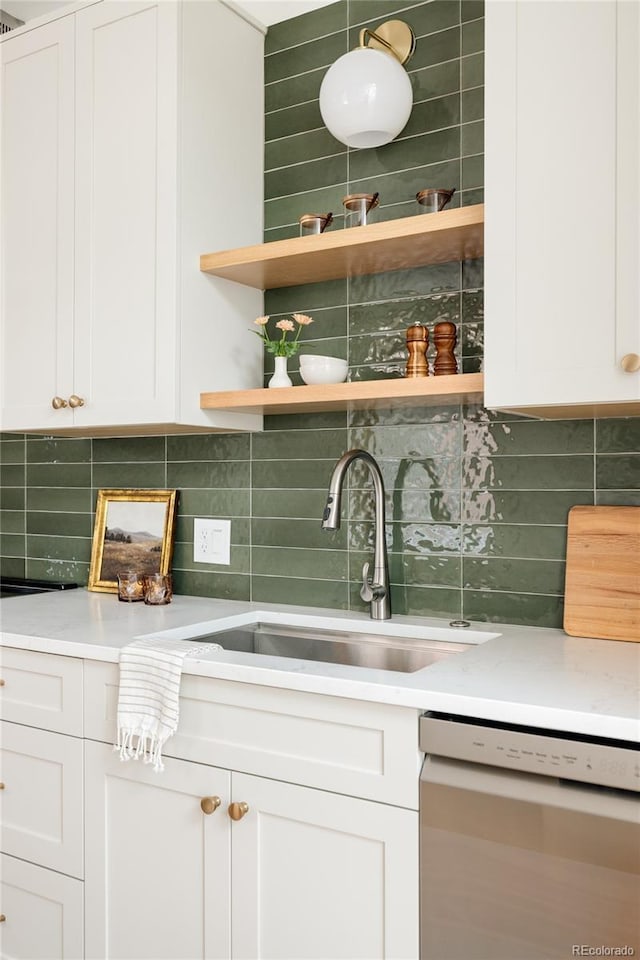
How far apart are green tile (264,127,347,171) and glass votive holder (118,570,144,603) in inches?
47.4

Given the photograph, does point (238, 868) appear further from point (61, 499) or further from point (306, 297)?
point (61, 499)

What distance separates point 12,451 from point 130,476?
60 cm

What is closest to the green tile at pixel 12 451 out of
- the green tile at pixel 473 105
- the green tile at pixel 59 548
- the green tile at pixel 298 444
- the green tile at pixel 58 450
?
the green tile at pixel 58 450

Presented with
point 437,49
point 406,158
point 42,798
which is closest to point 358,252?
point 406,158

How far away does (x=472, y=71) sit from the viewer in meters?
2.03

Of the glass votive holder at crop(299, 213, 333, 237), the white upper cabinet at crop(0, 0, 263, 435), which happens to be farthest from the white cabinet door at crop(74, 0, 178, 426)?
the glass votive holder at crop(299, 213, 333, 237)

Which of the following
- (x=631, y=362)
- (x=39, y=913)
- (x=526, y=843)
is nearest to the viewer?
(x=526, y=843)

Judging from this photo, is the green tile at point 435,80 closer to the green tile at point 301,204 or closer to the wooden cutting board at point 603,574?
the green tile at point 301,204

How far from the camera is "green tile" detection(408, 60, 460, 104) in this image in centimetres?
206

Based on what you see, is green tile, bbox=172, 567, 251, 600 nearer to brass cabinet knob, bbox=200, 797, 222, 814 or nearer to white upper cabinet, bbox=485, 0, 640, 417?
brass cabinet knob, bbox=200, 797, 222, 814

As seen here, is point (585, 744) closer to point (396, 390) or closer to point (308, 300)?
point (396, 390)

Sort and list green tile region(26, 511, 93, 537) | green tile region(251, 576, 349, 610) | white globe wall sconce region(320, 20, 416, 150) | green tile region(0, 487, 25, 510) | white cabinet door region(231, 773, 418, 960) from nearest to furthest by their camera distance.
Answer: white cabinet door region(231, 773, 418, 960), white globe wall sconce region(320, 20, 416, 150), green tile region(251, 576, 349, 610), green tile region(26, 511, 93, 537), green tile region(0, 487, 25, 510)

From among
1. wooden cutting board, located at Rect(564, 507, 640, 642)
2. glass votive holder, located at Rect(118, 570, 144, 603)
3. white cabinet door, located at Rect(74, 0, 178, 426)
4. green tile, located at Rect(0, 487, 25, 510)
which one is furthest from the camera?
green tile, located at Rect(0, 487, 25, 510)

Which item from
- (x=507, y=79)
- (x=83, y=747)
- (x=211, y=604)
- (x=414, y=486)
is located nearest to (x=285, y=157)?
(x=507, y=79)
